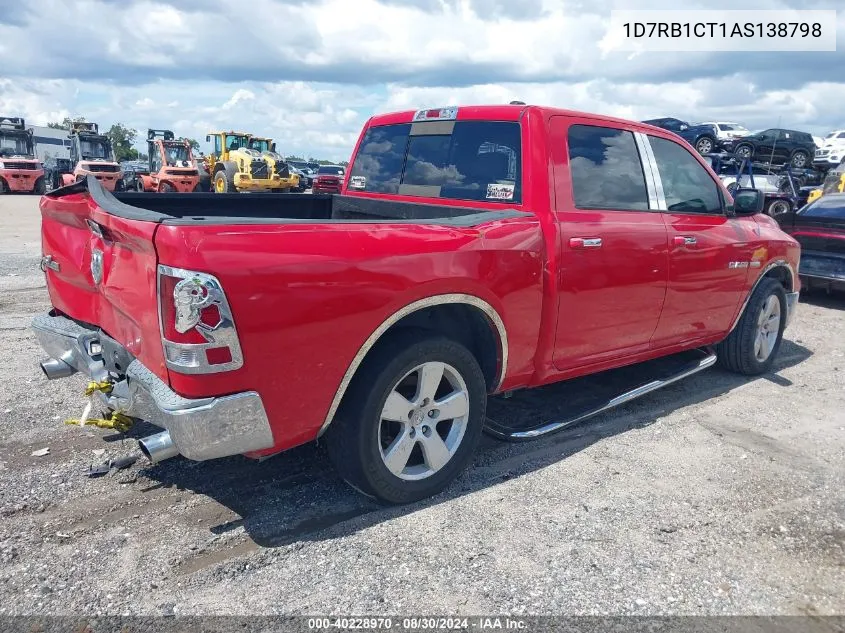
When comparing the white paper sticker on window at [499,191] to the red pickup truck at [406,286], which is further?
the white paper sticker on window at [499,191]

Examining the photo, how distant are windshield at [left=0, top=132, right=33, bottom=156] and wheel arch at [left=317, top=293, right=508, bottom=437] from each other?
35957 mm

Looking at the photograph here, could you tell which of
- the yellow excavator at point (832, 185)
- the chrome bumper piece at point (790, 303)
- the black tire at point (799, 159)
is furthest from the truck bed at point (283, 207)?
the black tire at point (799, 159)

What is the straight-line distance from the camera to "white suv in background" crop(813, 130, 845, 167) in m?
25.7

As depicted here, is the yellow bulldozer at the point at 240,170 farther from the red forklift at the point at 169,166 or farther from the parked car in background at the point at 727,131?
the parked car in background at the point at 727,131

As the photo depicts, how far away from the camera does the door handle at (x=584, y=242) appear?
369cm

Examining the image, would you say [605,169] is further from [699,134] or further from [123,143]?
[123,143]

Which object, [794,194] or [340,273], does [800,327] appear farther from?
[794,194]

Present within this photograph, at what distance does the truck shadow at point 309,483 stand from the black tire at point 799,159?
2626 centimetres

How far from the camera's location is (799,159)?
2636 cm

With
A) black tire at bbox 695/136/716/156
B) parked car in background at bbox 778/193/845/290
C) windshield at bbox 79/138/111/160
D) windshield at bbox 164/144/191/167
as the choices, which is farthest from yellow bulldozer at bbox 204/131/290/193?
parked car in background at bbox 778/193/845/290

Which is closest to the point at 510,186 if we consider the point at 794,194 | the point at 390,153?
the point at 390,153

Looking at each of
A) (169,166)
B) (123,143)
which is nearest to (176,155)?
(169,166)

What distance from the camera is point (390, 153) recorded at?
15.5 feet

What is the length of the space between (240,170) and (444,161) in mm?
22091
